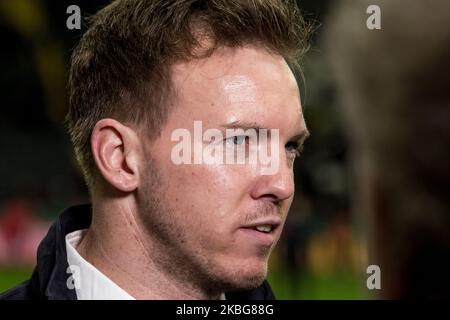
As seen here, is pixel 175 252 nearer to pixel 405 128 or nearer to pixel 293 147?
pixel 293 147

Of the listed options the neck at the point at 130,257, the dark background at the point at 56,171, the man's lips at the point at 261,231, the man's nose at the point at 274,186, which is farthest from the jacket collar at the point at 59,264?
the dark background at the point at 56,171

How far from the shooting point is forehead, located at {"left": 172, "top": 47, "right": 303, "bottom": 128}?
202cm

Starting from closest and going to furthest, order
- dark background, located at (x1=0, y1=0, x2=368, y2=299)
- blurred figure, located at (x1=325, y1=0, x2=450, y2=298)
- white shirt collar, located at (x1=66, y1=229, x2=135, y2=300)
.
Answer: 1. blurred figure, located at (x1=325, y1=0, x2=450, y2=298)
2. white shirt collar, located at (x1=66, y1=229, x2=135, y2=300)
3. dark background, located at (x1=0, y1=0, x2=368, y2=299)

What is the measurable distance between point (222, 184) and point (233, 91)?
291mm

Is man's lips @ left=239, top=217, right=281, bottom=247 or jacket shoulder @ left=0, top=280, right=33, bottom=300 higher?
man's lips @ left=239, top=217, right=281, bottom=247

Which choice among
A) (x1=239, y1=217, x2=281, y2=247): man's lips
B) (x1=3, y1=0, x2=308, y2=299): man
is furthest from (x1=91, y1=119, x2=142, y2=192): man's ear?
(x1=239, y1=217, x2=281, y2=247): man's lips

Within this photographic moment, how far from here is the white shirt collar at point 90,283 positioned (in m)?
2.04

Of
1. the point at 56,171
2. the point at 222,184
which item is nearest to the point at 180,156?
the point at 222,184

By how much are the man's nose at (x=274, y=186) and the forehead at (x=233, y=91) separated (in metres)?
0.17

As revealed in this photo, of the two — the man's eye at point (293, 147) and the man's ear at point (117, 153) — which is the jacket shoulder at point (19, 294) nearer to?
the man's ear at point (117, 153)

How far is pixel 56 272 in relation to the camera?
2.00 metres

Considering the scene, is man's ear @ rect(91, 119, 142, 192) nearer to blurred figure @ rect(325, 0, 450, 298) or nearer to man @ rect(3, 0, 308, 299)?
man @ rect(3, 0, 308, 299)

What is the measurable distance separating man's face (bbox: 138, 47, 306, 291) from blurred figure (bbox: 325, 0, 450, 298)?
1.08 m
